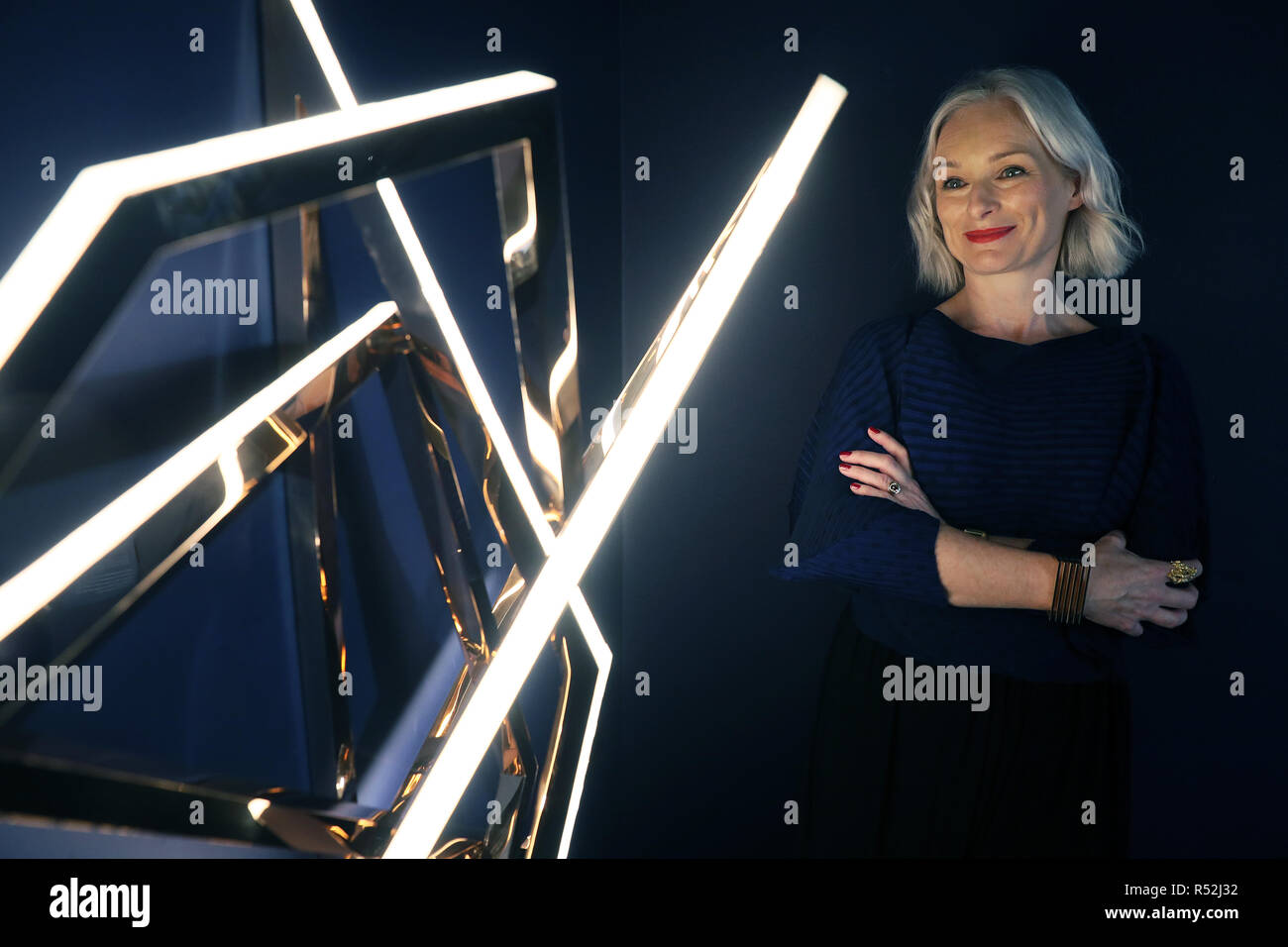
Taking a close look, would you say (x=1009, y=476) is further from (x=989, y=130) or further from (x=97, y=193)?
(x=97, y=193)

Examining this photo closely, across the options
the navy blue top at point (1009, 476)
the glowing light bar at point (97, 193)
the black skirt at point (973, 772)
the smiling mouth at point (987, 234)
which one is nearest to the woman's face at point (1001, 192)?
the smiling mouth at point (987, 234)

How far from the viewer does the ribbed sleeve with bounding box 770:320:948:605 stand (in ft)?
4.25

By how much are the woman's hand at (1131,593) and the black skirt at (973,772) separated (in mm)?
168

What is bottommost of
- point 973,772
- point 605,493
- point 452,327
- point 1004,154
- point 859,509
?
point 973,772

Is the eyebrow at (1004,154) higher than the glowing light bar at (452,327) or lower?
higher

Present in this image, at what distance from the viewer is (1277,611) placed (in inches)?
65.1

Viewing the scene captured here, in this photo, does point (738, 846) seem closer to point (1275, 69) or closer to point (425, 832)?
point (425, 832)

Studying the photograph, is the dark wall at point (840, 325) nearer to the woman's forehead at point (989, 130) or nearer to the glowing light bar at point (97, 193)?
the woman's forehead at point (989, 130)

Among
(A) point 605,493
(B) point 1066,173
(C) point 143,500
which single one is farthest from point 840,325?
(C) point 143,500

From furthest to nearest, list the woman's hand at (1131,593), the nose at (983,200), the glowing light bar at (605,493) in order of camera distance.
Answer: the nose at (983,200) → the woman's hand at (1131,593) → the glowing light bar at (605,493)

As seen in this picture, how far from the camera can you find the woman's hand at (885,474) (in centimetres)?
134

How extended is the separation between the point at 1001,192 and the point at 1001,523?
0.57m

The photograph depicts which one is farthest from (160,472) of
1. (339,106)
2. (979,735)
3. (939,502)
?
(979,735)

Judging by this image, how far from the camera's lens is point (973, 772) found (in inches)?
55.5
